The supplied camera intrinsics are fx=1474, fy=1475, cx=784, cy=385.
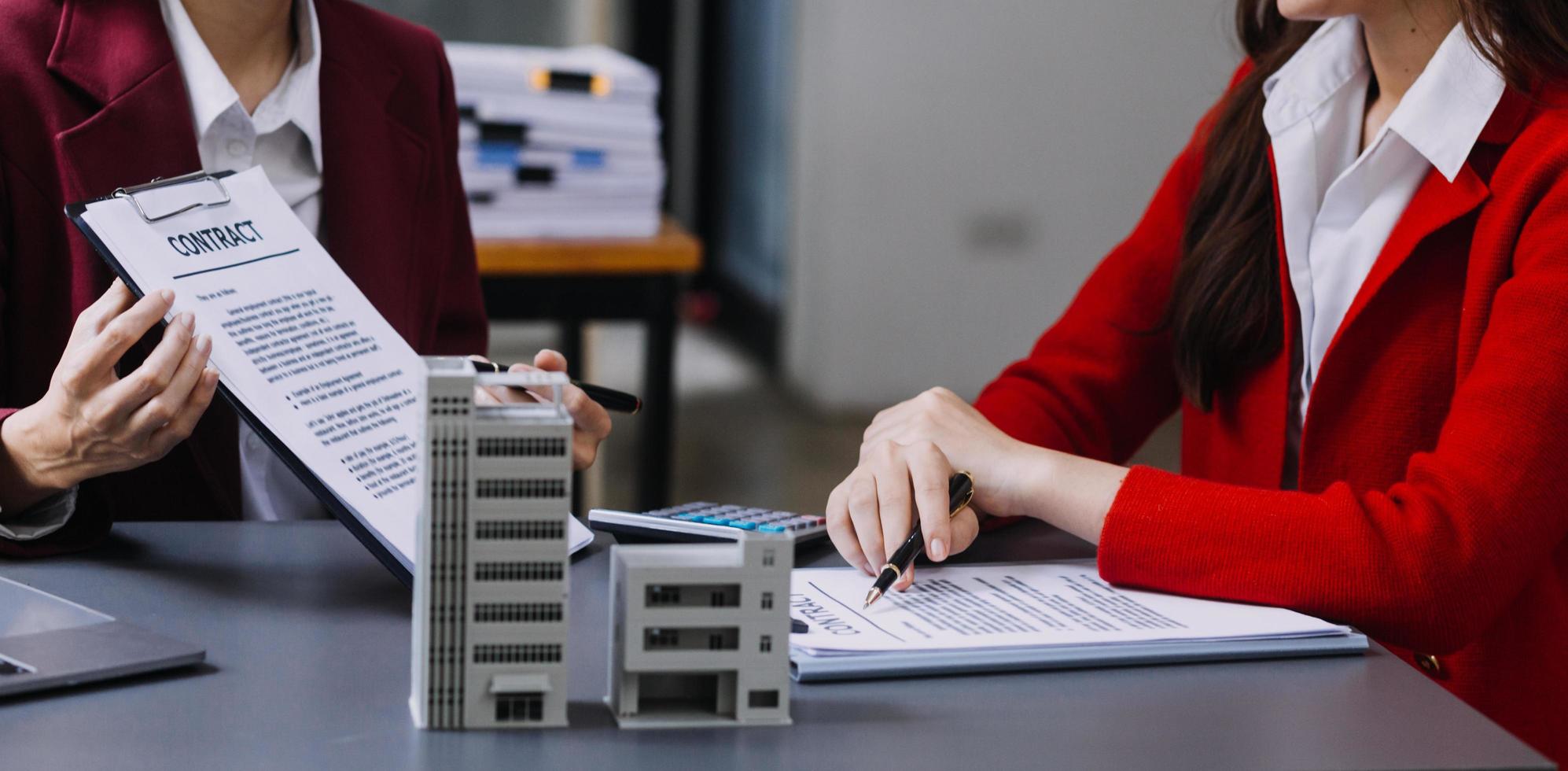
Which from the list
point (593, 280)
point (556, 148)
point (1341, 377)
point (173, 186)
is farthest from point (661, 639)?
point (556, 148)

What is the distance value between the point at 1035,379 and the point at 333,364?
69 centimetres

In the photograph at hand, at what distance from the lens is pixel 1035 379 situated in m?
1.43

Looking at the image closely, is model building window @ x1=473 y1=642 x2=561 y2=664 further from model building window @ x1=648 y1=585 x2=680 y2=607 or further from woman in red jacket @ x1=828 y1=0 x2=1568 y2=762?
woman in red jacket @ x1=828 y1=0 x2=1568 y2=762

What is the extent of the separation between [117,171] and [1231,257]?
1002 millimetres

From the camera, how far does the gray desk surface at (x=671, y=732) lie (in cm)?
72

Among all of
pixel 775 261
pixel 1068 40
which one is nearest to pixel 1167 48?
pixel 1068 40

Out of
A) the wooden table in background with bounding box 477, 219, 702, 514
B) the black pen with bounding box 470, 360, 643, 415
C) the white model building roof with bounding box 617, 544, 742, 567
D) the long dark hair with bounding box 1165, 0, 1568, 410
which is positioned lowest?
the wooden table in background with bounding box 477, 219, 702, 514

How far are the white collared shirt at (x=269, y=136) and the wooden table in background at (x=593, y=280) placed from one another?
102 centimetres

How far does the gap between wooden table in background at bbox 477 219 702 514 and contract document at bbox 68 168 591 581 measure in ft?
4.60

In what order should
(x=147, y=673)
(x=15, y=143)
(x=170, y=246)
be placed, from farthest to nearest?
(x=15, y=143) → (x=170, y=246) → (x=147, y=673)

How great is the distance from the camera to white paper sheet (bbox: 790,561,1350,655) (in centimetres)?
88

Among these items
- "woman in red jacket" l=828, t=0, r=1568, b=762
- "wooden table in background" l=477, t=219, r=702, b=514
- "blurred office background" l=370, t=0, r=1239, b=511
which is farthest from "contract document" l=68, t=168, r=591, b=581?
"blurred office background" l=370, t=0, r=1239, b=511

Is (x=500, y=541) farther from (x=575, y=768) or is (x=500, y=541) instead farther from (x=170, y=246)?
(x=170, y=246)

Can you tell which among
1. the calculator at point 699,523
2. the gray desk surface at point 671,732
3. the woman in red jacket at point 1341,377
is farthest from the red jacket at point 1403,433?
the calculator at point 699,523
